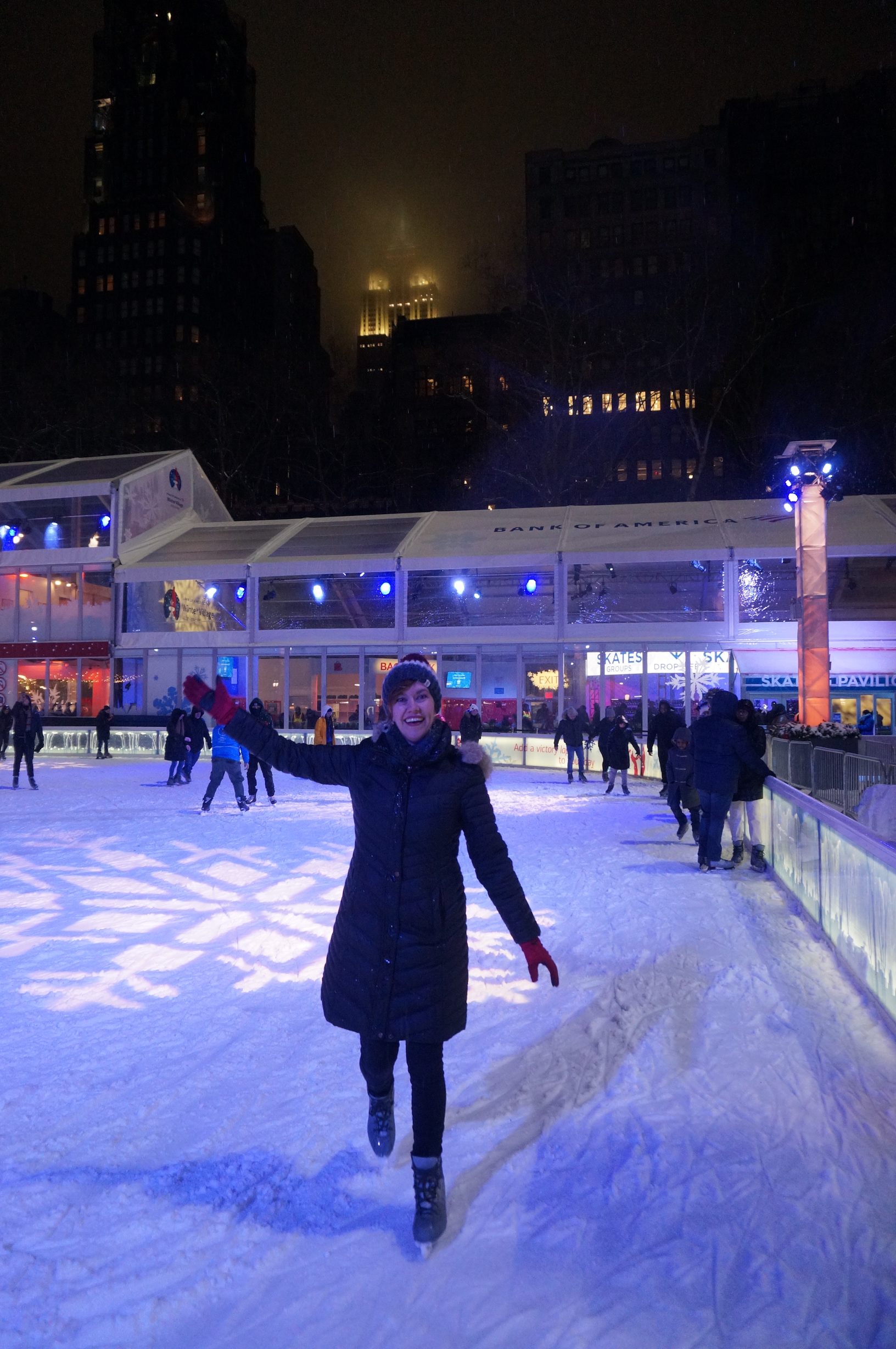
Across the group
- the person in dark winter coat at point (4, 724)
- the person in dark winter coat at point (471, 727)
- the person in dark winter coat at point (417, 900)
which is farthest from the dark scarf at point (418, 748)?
the person in dark winter coat at point (4, 724)

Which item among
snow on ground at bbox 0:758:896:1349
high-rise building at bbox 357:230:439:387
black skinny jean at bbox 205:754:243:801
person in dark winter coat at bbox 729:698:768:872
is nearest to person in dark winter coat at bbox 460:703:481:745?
black skinny jean at bbox 205:754:243:801

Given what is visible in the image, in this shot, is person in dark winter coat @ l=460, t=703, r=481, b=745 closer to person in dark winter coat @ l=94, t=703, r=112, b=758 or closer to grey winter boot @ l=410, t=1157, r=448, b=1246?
person in dark winter coat @ l=94, t=703, r=112, b=758

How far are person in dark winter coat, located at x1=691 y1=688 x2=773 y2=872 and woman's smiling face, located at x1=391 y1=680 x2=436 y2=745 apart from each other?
17.2 feet

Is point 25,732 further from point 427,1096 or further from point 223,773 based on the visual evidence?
point 427,1096

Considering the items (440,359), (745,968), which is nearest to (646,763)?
(745,968)

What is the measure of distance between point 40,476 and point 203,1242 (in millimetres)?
28551

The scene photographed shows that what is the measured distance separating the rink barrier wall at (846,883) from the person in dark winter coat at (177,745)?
34.7ft

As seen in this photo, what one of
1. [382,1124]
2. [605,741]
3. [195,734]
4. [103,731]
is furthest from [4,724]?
[382,1124]

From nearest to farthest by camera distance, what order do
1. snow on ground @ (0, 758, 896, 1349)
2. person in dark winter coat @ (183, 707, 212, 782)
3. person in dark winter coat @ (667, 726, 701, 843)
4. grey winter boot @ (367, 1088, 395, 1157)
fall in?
snow on ground @ (0, 758, 896, 1349) < grey winter boot @ (367, 1088, 395, 1157) < person in dark winter coat @ (667, 726, 701, 843) < person in dark winter coat @ (183, 707, 212, 782)

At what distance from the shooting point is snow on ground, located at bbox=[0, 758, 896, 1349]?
2.20 m

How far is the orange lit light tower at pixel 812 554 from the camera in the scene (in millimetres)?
14578

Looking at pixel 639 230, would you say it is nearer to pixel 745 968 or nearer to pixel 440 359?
pixel 440 359

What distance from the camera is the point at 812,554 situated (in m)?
14.9

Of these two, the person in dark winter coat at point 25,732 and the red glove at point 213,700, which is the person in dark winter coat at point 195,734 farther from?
the red glove at point 213,700
